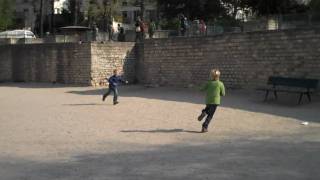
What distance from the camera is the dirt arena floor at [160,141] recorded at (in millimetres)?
9742

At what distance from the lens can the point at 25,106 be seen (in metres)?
23.1

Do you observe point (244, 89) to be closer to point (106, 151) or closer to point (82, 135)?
point (82, 135)

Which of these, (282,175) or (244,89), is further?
(244,89)

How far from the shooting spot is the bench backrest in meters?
20.1

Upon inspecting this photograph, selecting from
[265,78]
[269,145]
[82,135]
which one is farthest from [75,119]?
[265,78]

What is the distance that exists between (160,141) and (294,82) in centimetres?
894

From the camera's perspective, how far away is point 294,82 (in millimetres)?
20891

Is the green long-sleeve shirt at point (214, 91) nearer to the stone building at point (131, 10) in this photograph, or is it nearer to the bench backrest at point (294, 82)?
the bench backrest at point (294, 82)

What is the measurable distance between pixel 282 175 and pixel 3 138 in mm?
7107

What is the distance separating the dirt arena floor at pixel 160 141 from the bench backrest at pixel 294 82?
507 millimetres

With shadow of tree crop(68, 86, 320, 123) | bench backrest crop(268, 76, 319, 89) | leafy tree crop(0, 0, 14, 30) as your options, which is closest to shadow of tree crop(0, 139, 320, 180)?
shadow of tree crop(68, 86, 320, 123)

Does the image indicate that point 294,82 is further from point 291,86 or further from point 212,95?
point 212,95

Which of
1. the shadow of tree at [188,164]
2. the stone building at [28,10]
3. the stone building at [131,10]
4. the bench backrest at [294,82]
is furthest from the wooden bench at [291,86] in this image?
the stone building at [28,10]

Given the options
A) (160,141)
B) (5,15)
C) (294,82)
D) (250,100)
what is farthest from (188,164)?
(5,15)
